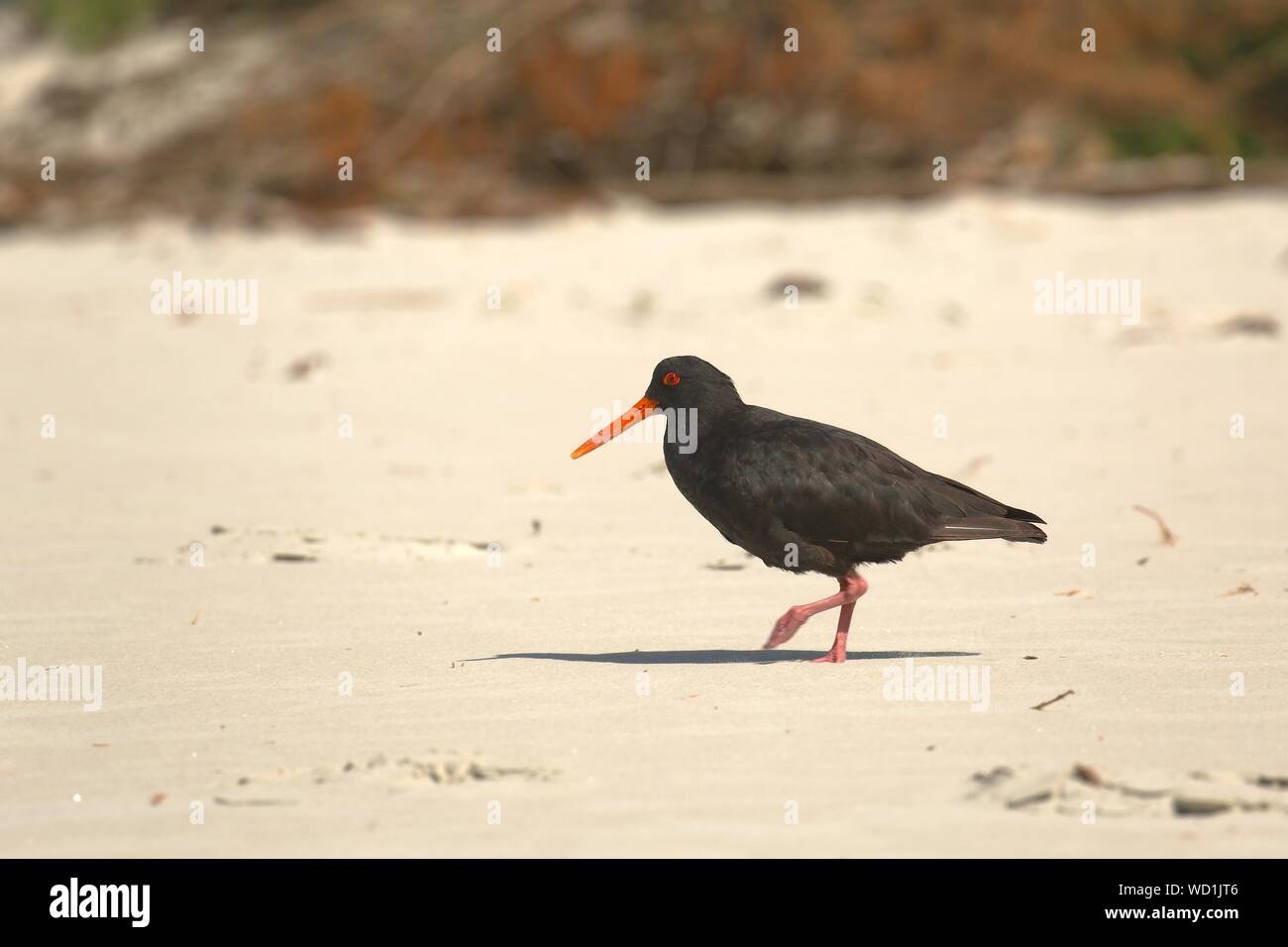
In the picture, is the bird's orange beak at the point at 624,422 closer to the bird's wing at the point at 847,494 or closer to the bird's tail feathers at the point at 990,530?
the bird's wing at the point at 847,494

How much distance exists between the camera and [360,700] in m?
5.16

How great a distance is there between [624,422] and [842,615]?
103 cm

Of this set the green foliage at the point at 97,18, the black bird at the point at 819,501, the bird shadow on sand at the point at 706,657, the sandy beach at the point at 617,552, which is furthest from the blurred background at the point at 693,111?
the bird shadow on sand at the point at 706,657

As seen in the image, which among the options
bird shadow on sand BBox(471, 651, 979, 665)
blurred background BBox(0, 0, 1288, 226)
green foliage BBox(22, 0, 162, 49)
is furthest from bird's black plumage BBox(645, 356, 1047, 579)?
green foliage BBox(22, 0, 162, 49)

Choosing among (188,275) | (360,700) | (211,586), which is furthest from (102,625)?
(188,275)

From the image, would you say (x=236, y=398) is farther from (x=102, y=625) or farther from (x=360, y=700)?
(x=360, y=700)

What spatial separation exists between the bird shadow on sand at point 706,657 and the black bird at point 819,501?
3.0 inches

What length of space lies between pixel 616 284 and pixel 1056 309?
2.98 metres

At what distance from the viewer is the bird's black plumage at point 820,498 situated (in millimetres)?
5531

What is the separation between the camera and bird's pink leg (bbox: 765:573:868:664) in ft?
18.3

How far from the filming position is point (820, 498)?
552cm

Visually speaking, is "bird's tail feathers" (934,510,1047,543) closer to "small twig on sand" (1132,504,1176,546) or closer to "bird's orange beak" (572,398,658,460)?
"bird's orange beak" (572,398,658,460)

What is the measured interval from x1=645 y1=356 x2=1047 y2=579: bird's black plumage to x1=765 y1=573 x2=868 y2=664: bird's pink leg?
7cm

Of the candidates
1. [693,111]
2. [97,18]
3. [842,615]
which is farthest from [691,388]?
[97,18]
